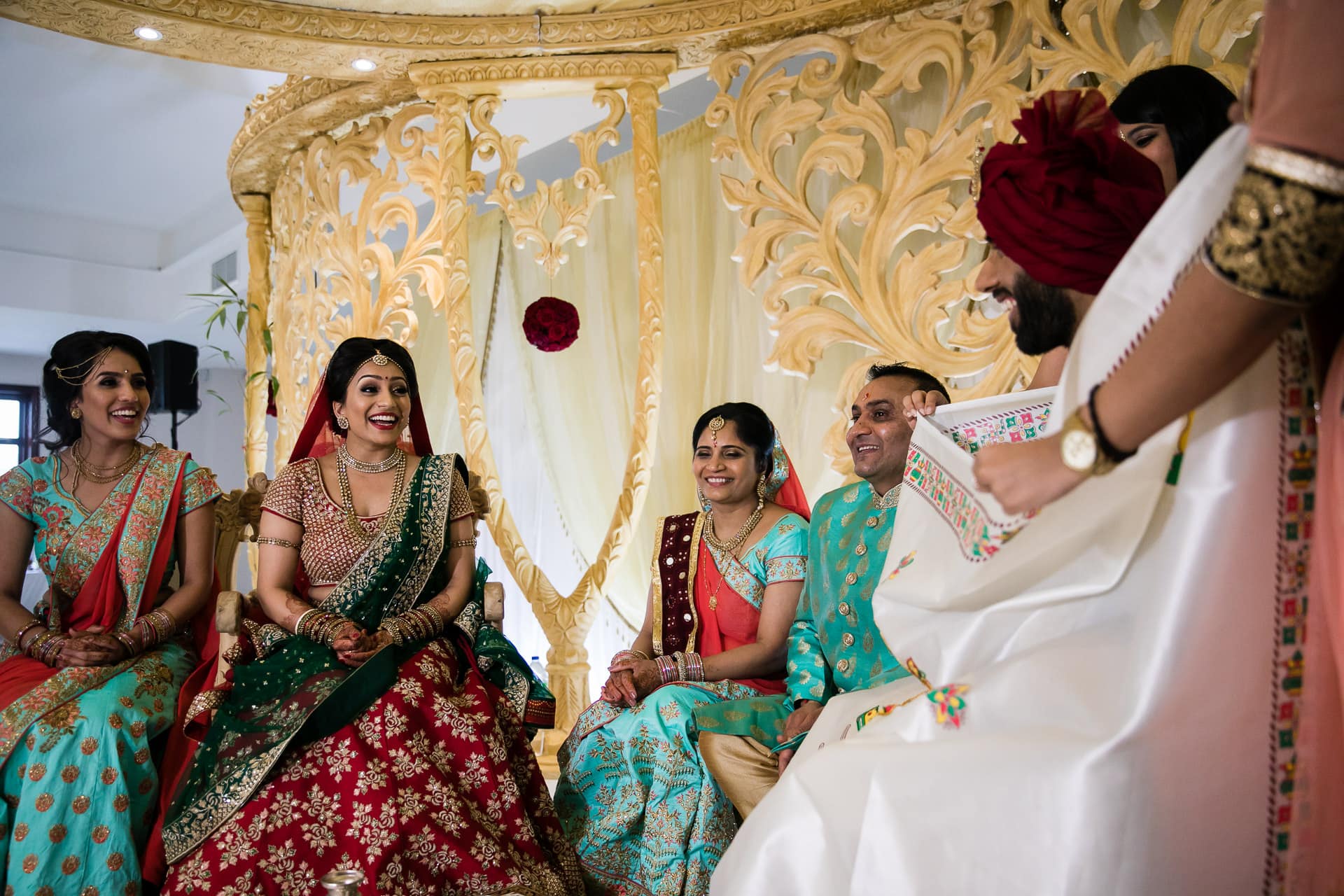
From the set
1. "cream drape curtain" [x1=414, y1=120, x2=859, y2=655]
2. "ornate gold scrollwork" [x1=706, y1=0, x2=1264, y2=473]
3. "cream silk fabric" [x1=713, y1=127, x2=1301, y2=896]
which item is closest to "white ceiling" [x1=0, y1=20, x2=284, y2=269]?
"cream drape curtain" [x1=414, y1=120, x2=859, y2=655]

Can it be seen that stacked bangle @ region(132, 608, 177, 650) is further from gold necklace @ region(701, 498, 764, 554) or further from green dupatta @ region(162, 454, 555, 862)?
gold necklace @ region(701, 498, 764, 554)

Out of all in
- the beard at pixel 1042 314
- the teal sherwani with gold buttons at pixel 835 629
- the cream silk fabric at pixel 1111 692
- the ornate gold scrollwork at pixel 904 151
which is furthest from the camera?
the ornate gold scrollwork at pixel 904 151

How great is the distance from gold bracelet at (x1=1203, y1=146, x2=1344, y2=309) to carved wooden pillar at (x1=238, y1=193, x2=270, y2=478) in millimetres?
4781

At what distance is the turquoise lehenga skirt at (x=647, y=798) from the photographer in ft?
8.18

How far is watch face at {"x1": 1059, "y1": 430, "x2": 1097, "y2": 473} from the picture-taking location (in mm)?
1005

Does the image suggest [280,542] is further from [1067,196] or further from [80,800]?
[1067,196]

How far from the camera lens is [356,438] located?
10.2 feet

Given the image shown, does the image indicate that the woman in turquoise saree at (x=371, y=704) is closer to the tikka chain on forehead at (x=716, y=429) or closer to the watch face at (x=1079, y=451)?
the tikka chain on forehead at (x=716, y=429)

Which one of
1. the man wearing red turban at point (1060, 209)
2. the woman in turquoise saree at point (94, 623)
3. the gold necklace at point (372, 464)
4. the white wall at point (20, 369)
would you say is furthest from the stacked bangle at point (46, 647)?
the white wall at point (20, 369)

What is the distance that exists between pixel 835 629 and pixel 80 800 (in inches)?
69.7

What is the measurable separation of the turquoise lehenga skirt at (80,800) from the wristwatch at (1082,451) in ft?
7.79

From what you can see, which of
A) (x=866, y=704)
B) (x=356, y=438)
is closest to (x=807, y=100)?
(x=356, y=438)

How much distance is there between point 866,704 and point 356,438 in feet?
6.28

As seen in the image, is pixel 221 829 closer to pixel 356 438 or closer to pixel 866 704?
pixel 356 438
